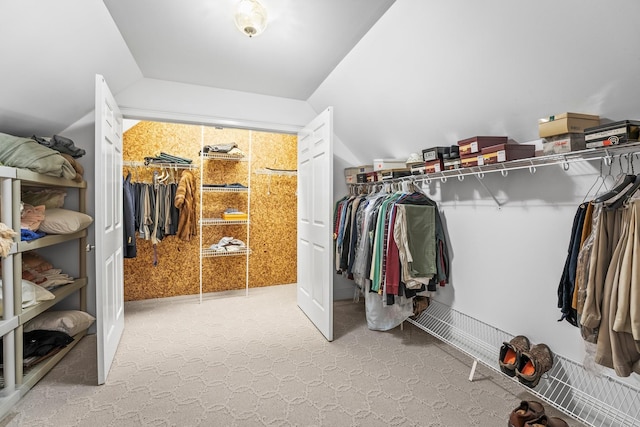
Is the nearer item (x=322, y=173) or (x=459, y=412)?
(x=459, y=412)

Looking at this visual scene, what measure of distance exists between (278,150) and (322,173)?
188 centimetres

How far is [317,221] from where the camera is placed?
9.64ft

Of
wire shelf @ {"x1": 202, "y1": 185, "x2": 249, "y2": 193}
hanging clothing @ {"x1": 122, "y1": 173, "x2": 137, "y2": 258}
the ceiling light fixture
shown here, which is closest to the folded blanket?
hanging clothing @ {"x1": 122, "y1": 173, "x2": 137, "y2": 258}

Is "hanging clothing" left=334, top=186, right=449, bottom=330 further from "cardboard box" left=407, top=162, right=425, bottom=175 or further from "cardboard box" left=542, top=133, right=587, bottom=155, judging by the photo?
"cardboard box" left=542, top=133, right=587, bottom=155

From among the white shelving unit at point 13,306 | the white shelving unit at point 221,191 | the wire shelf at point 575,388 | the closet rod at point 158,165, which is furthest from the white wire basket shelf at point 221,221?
the wire shelf at point 575,388

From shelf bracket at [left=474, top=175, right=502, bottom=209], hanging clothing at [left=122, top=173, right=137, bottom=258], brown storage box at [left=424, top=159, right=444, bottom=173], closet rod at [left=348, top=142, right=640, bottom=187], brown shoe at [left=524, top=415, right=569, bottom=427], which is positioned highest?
brown storage box at [left=424, top=159, right=444, bottom=173]

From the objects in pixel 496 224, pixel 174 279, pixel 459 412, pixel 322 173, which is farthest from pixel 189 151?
pixel 459 412

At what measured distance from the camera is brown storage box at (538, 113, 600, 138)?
150cm

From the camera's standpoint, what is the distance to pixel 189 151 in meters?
3.96

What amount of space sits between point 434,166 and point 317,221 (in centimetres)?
114

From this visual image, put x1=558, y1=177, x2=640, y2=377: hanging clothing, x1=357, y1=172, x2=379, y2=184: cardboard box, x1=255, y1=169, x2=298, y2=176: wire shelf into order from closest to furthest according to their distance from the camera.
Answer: x1=558, y1=177, x2=640, y2=377: hanging clothing, x1=357, y1=172, x2=379, y2=184: cardboard box, x1=255, y1=169, x2=298, y2=176: wire shelf

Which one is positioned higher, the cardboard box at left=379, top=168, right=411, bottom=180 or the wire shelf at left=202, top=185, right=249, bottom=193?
the cardboard box at left=379, top=168, right=411, bottom=180

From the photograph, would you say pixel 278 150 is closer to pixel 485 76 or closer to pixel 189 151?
pixel 189 151

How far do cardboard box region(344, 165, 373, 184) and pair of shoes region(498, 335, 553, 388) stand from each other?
2.09 metres
